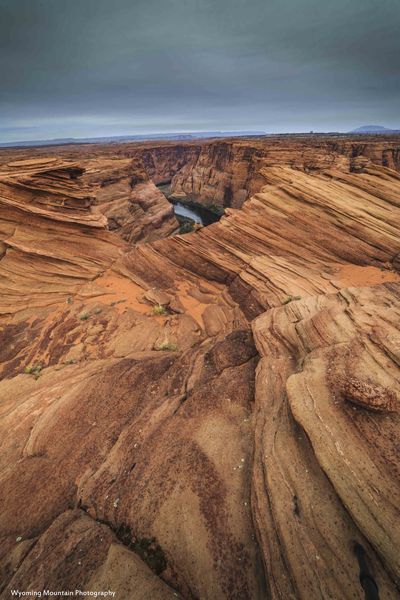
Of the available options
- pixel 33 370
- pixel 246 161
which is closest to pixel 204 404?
pixel 33 370

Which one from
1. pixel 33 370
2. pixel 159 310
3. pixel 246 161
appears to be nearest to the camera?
pixel 33 370

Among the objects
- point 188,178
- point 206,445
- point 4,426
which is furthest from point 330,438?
point 188,178

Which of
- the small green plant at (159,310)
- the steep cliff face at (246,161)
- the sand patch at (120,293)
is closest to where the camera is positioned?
the small green plant at (159,310)

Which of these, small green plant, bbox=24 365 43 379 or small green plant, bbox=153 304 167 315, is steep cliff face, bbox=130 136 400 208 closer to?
small green plant, bbox=153 304 167 315

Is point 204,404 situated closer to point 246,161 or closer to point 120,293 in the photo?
point 120,293

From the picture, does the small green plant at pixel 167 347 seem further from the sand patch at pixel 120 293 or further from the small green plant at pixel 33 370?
the small green plant at pixel 33 370

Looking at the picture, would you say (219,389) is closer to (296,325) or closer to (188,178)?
(296,325)

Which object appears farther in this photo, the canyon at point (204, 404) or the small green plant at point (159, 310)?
the small green plant at point (159, 310)

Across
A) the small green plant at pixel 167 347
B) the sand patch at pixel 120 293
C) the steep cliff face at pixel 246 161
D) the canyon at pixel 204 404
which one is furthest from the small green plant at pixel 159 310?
the steep cliff face at pixel 246 161
